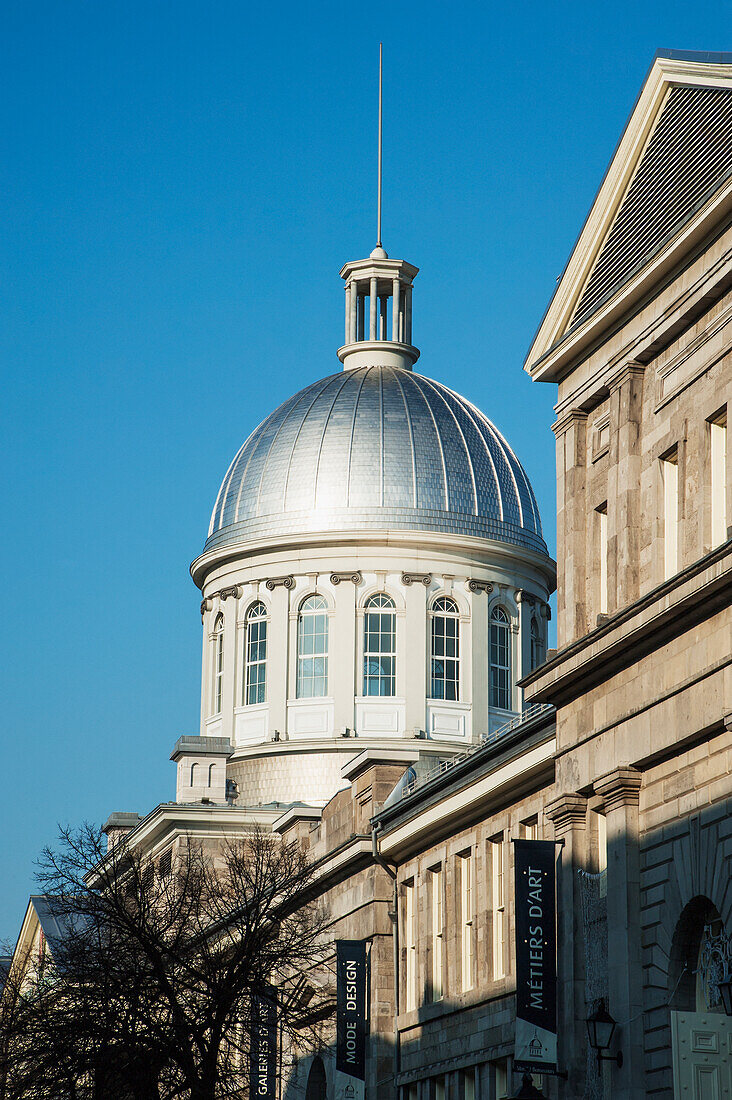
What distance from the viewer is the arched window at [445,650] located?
6494cm

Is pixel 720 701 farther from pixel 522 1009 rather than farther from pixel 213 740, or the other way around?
pixel 213 740

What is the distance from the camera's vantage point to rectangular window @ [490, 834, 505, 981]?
3569 centimetres

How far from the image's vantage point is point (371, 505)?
214ft

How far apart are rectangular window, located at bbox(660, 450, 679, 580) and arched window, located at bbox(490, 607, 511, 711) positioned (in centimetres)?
3815

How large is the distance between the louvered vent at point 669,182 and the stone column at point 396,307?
3972 cm

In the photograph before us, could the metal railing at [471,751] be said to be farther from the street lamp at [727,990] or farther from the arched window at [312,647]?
the arched window at [312,647]

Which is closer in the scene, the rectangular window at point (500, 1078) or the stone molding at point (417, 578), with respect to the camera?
the rectangular window at point (500, 1078)

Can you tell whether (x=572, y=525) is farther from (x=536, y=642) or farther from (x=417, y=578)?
(x=536, y=642)

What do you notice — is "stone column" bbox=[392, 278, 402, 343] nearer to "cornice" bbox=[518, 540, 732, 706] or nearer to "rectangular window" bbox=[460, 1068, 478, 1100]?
"rectangular window" bbox=[460, 1068, 478, 1100]

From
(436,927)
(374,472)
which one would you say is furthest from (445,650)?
(436,927)

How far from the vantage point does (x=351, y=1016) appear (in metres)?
40.2

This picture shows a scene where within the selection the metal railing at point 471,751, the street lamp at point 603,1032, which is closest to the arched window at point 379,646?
the metal railing at point 471,751

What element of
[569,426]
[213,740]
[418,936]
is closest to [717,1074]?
[569,426]

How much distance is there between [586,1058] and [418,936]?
12140 millimetres
